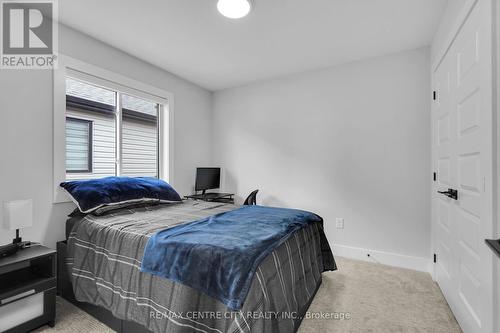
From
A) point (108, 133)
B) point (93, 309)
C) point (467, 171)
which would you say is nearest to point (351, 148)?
point (467, 171)

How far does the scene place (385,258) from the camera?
9.83ft

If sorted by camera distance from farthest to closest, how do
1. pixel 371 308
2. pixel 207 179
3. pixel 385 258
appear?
pixel 207 179, pixel 385 258, pixel 371 308

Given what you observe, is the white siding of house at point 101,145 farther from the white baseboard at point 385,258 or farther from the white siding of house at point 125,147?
the white baseboard at point 385,258

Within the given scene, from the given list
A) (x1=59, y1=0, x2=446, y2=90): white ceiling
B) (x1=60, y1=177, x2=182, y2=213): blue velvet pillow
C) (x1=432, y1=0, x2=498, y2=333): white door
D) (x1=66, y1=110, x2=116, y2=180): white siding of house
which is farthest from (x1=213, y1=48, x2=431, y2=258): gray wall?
(x1=66, y1=110, x2=116, y2=180): white siding of house

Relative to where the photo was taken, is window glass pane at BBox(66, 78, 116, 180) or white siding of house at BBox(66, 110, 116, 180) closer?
window glass pane at BBox(66, 78, 116, 180)

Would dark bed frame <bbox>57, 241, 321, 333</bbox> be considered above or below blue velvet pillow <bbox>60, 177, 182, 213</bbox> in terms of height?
below

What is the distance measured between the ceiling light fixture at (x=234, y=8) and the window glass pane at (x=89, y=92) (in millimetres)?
1706

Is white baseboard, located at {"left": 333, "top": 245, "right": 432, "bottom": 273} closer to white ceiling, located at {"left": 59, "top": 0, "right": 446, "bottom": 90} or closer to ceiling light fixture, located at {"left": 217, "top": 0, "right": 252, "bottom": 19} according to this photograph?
white ceiling, located at {"left": 59, "top": 0, "right": 446, "bottom": 90}

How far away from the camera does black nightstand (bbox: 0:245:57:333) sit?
1.63 metres

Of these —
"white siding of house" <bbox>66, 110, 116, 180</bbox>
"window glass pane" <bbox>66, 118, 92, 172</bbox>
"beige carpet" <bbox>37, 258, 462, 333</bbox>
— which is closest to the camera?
"beige carpet" <bbox>37, 258, 462, 333</bbox>

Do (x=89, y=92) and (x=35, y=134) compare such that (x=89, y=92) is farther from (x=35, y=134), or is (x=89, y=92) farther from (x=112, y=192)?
(x=112, y=192)

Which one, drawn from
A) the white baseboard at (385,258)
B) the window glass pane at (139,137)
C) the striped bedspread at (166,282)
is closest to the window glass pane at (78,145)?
the window glass pane at (139,137)

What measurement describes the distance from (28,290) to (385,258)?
3.51 metres

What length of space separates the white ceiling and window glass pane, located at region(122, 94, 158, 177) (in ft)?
2.07
